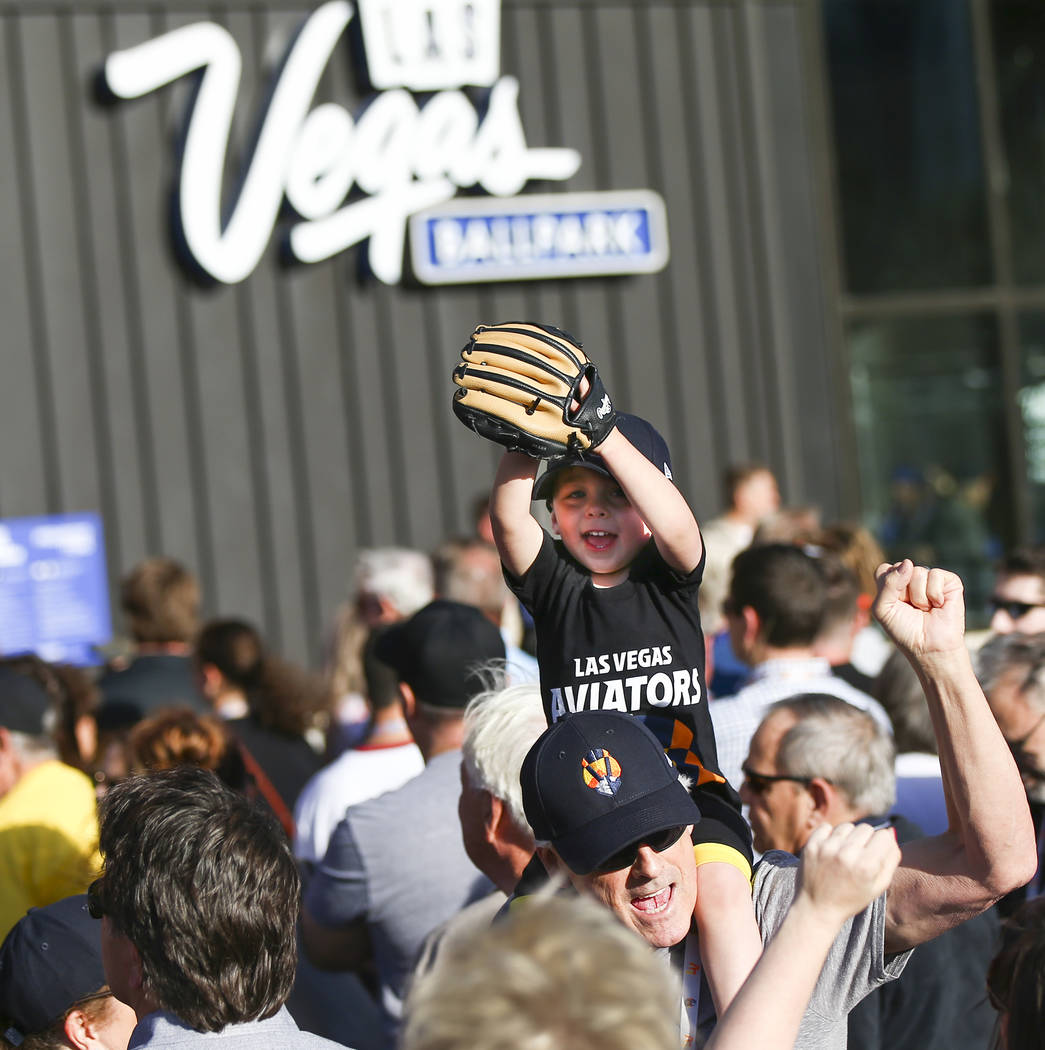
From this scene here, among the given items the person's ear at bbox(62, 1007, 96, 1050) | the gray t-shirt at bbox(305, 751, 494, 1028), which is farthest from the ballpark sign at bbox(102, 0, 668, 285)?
the person's ear at bbox(62, 1007, 96, 1050)

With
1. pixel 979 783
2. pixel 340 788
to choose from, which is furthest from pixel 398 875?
pixel 979 783

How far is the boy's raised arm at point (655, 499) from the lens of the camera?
2234 mm

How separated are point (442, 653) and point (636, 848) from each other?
1.38 meters

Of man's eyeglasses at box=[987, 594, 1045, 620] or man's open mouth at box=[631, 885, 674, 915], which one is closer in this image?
man's open mouth at box=[631, 885, 674, 915]

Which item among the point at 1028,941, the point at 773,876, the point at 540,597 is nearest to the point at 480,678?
the point at 540,597

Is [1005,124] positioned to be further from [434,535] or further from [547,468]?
[547,468]

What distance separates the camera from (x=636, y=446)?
8.04 feet

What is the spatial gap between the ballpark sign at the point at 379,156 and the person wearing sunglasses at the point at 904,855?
6099 mm

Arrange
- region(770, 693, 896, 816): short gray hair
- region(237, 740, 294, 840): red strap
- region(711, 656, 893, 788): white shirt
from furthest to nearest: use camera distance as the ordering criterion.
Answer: region(237, 740, 294, 840): red strap, region(711, 656, 893, 788): white shirt, region(770, 693, 896, 816): short gray hair

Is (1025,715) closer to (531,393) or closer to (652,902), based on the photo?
(652,902)

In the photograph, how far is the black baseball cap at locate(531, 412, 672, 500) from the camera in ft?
A: 8.05

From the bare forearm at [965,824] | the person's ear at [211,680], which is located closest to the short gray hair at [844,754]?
the bare forearm at [965,824]

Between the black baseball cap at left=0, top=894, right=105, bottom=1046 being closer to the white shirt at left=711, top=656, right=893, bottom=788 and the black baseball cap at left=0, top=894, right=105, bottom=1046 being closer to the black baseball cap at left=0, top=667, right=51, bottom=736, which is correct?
the black baseball cap at left=0, top=667, right=51, bottom=736

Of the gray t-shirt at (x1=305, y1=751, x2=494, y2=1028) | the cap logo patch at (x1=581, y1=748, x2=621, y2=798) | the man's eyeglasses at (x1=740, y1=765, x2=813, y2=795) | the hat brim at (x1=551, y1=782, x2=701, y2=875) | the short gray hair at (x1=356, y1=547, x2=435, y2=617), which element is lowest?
the gray t-shirt at (x1=305, y1=751, x2=494, y2=1028)
